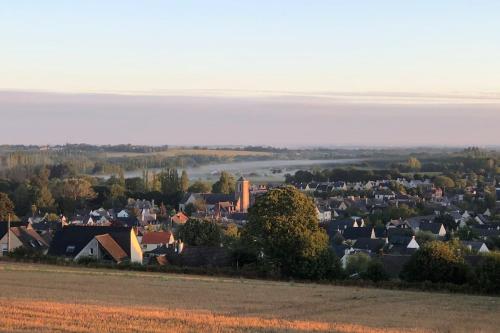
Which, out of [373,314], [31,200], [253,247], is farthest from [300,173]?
[373,314]

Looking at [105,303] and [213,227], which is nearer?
[105,303]

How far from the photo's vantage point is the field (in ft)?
53.3

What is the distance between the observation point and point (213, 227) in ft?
159

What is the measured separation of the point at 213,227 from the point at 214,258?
329 inches

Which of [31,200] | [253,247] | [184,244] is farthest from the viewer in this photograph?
[31,200]

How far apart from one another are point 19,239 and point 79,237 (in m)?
7.49

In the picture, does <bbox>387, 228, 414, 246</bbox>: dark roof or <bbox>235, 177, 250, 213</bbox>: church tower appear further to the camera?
<bbox>235, 177, 250, 213</bbox>: church tower

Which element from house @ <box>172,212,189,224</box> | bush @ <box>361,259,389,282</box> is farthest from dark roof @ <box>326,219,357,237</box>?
bush @ <box>361,259,389,282</box>

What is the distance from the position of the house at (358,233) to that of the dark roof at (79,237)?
2296cm

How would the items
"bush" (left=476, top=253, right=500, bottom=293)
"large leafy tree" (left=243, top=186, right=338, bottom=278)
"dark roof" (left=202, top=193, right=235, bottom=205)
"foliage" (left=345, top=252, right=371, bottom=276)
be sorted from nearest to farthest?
"bush" (left=476, top=253, right=500, bottom=293)
"large leafy tree" (left=243, top=186, right=338, bottom=278)
"foliage" (left=345, top=252, right=371, bottom=276)
"dark roof" (left=202, top=193, right=235, bottom=205)

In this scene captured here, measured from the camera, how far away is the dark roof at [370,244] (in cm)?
5547

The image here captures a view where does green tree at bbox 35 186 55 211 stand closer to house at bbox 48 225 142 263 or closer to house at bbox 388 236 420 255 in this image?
house at bbox 48 225 142 263

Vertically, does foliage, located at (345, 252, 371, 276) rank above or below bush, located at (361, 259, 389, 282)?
below

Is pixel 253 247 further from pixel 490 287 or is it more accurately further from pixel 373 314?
pixel 373 314
